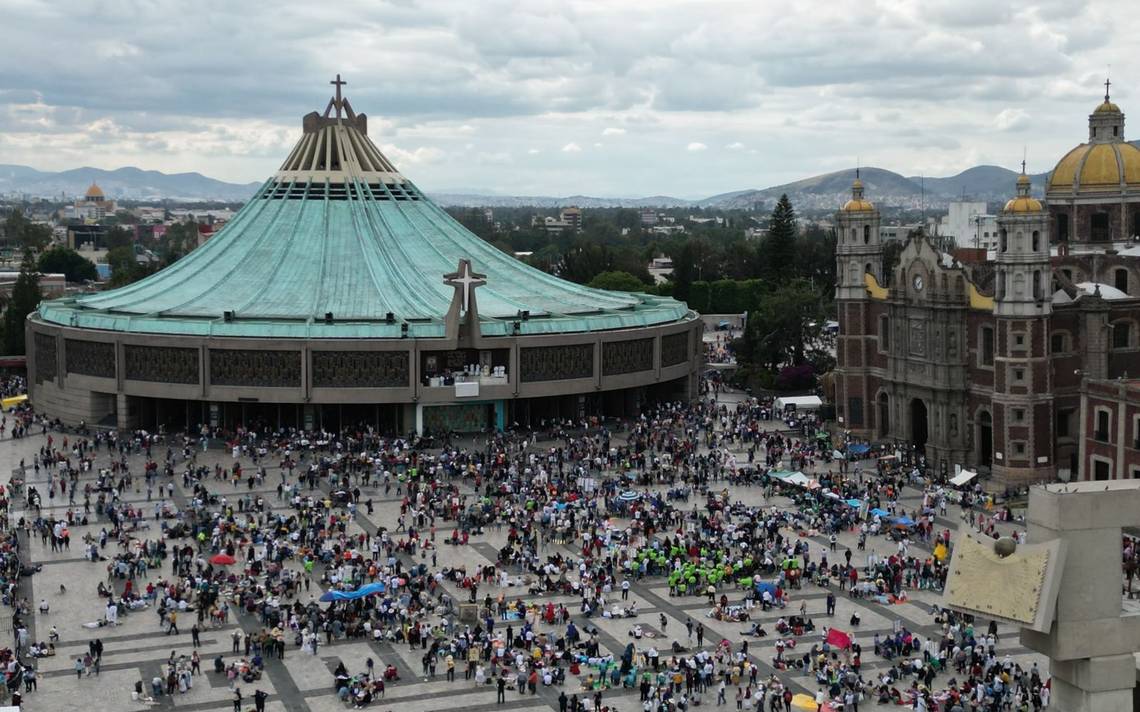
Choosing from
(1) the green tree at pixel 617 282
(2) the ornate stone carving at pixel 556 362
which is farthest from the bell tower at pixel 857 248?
(1) the green tree at pixel 617 282

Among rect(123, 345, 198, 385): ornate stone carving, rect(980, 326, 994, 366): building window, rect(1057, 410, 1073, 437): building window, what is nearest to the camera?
rect(1057, 410, 1073, 437): building window

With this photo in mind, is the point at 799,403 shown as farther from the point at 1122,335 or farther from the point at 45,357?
the point at 45,357

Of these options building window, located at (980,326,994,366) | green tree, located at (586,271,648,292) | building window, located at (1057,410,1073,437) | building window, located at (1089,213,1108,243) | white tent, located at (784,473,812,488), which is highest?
building window, located at (1089,213,1108,243)

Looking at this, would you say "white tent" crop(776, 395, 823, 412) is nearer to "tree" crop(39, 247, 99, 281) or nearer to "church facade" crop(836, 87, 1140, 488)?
"church facade" crop(836, 87, 1140, 488)

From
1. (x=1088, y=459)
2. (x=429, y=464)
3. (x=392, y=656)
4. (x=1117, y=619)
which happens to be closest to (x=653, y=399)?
(x=429, y=464)

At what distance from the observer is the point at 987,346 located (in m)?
57.5

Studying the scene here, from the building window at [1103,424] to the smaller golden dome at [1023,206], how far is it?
25.4 ft

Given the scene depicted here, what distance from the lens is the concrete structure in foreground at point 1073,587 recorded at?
24016 millimetres

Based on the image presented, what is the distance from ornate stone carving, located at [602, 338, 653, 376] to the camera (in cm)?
→ 7019

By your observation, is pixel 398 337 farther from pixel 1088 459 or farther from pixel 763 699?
pixel 763 699

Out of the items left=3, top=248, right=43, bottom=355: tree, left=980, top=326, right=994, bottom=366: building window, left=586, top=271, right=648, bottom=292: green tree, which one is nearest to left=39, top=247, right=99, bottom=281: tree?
left=3, top=248, right=43, bottom=355: tree

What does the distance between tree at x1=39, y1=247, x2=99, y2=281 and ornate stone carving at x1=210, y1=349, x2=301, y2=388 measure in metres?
85.7

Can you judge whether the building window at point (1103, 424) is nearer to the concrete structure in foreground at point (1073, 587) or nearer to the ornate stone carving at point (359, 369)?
the concrete structure in foreground at point (1073, 587)

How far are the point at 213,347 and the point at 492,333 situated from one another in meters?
12.6
